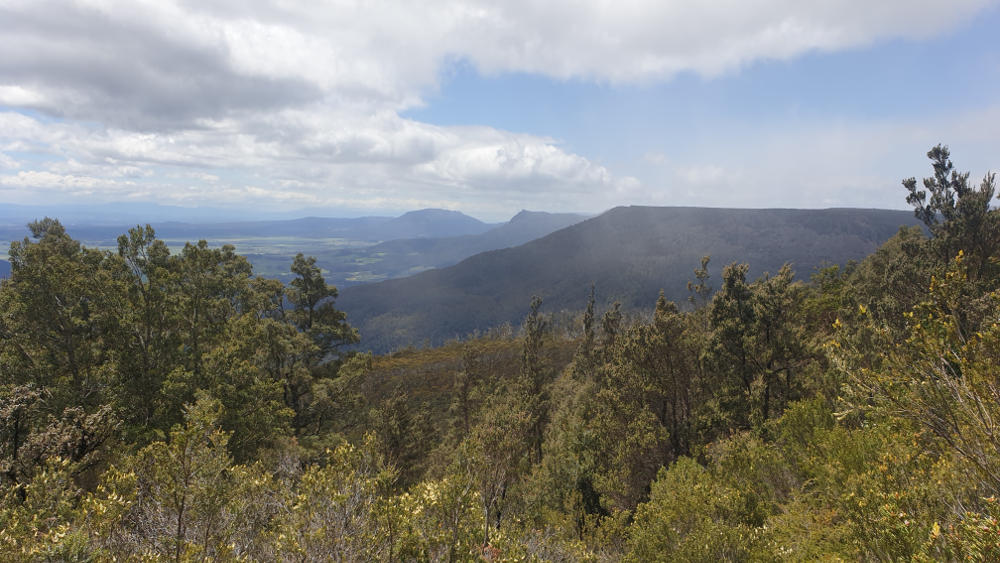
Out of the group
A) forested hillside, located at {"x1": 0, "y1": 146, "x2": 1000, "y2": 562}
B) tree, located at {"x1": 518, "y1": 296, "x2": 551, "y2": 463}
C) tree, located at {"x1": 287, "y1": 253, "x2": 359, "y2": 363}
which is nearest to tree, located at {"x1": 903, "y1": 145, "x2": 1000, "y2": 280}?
forested hillside, located at {"x1": 0, "y1": 146, "x2": 1000, "y2": 562}

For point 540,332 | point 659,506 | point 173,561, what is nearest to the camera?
point 173,561

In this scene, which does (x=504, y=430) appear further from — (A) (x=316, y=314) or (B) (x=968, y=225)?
(B) (x=968, y=225)

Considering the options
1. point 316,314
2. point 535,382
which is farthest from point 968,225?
point 316,314

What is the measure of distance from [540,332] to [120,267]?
29.8m

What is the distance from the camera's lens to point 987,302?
14.1 m

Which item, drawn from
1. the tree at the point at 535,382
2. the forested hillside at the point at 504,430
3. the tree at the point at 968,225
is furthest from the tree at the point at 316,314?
the tree at the point at 968,225

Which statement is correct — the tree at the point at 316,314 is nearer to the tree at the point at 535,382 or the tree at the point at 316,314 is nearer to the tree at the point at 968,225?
the tree at the point at 535,382

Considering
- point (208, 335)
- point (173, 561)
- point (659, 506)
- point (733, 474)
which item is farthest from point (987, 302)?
point (208, 335)

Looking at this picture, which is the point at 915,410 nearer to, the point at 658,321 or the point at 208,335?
the point at 658,321

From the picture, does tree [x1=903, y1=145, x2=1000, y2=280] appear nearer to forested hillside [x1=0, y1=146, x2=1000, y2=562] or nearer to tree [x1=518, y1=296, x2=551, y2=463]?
forested hillside [x1=0, y1=146, x2=1000, y2=562]

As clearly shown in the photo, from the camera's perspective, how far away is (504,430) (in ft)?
46.9

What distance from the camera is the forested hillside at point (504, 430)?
7.04 meters

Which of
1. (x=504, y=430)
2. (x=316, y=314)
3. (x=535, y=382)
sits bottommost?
(x=535, y=382)

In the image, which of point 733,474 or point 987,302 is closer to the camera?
point 987,302
